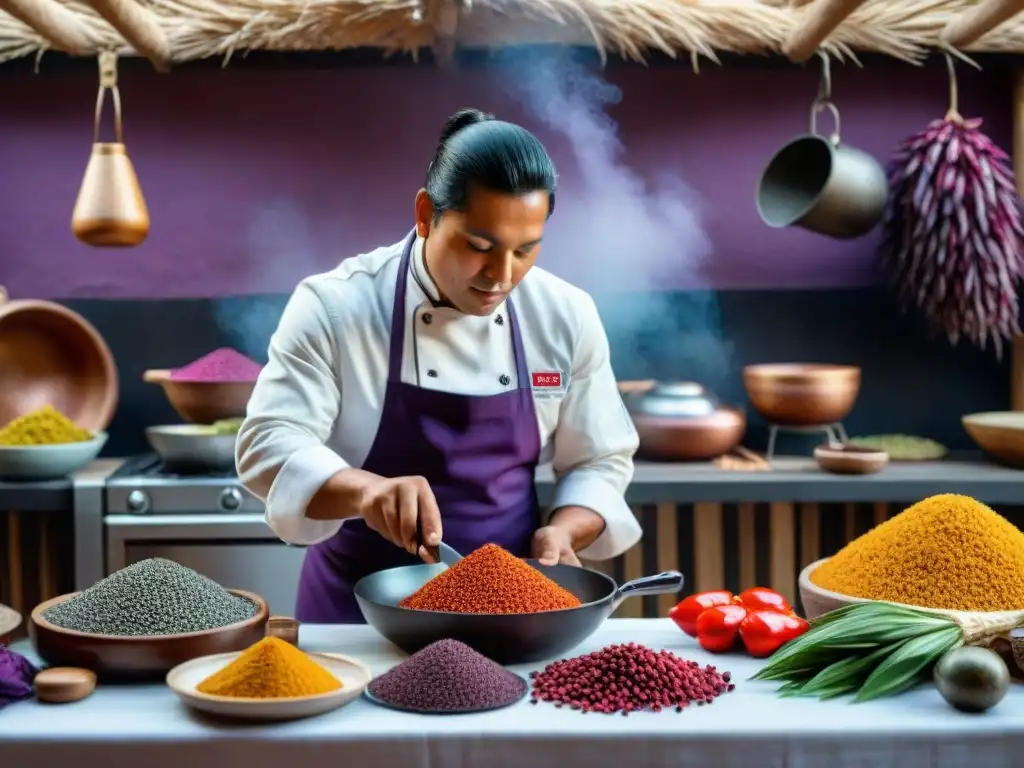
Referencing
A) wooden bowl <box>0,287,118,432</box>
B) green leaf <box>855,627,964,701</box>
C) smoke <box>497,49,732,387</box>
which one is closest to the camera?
green leaf <box>855,627,964,701</box>

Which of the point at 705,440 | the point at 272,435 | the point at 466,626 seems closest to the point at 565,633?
the point at 466,626

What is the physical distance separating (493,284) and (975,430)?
224 cm

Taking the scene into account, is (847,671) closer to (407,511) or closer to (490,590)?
(490,590)

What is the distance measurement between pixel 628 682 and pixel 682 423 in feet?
6.74

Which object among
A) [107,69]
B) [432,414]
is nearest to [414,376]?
[432,414]

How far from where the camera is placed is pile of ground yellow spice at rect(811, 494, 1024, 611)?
1.71m

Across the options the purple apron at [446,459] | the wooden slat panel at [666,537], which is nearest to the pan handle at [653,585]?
the purple apron at [446,459]

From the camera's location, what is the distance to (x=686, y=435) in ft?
11.7

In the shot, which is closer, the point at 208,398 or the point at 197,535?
the point at 197,535

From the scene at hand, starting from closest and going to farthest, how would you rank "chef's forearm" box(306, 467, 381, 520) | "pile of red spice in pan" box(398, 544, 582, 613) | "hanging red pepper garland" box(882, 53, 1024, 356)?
"pile of red spice in pan" box(398, 544, 582, 613)
"chef's forearm" box(306, 467, 381, 520)
"hanging red pepper garland" box(882, 53, 1024, 356)

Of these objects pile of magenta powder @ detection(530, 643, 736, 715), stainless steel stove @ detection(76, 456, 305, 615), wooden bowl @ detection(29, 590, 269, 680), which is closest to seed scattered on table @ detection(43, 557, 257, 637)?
wooden bowl @ detection(29, 590, 269, 680)

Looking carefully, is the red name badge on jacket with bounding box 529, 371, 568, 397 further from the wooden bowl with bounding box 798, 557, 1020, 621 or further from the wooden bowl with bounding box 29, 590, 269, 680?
Answer: the wooden bowl with bounding box 29, 590, 269, 680

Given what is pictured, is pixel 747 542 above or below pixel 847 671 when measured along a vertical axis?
below

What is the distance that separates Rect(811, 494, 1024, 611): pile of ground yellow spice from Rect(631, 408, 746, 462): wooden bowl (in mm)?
1728
